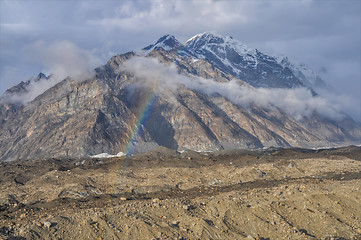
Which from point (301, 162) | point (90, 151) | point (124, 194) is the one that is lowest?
point (90, 151)

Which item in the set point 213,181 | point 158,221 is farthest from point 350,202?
point 213,181

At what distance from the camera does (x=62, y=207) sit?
22.5 metres

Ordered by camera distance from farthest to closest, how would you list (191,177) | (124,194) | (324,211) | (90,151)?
(90,151) → (191,177) → (124,194) → (324,211)

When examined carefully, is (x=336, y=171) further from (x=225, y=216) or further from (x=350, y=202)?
(x=225, y=216)

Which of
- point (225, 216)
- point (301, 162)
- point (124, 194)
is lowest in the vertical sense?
point (301, 162)

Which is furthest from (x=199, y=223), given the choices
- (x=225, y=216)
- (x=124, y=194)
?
(x=124, y=194)

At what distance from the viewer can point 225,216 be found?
19000 mm

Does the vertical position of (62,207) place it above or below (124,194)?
above

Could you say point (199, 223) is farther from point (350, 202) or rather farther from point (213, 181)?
point (213, 181)

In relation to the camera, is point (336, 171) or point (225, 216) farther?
point (336, 171)

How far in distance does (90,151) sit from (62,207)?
182387mm

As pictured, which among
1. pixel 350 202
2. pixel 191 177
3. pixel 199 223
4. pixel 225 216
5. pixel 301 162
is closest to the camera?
pixel 199 223

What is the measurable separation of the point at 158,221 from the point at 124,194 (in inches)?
486

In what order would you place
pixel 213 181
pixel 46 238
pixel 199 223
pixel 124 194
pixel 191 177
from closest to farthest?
1. pixel 46 238
2. pixel 199 223
3. pixel 124 194
4. pixel 213 181
5. pixel 191 177
